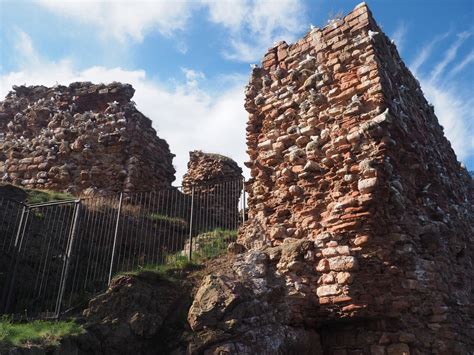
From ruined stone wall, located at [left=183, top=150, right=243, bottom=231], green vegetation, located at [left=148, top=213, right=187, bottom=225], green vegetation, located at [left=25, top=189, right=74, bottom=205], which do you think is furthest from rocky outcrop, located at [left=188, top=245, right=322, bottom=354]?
green vegetation, located at [left=25, top=189, right=74, bottom=205]

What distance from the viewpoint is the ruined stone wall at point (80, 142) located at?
38.2 feet

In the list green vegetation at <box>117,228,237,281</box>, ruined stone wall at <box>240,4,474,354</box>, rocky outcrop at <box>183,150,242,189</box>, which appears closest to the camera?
ruined stone wall at <box>240,4,474,354</box>

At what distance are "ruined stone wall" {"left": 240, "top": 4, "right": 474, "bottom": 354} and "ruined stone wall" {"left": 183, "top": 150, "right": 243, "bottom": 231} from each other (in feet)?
8.83

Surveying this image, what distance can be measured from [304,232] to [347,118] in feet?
5.73

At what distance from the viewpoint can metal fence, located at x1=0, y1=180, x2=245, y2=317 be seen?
21.3ft

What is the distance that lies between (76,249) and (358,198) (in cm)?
501

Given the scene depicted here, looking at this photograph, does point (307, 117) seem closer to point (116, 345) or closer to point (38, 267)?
point (116, 345)

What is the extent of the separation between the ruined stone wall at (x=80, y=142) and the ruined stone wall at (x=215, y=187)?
35.1 inches

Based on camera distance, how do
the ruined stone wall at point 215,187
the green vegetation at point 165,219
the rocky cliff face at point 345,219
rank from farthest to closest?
the ruined stone wall at point 215,187 < the green vegetation at point 165,219 < the rocky cliff face at point 345,219

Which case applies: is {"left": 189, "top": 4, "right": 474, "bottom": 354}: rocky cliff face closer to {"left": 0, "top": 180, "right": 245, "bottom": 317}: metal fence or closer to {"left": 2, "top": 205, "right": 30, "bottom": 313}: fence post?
{"left": 0, "top": 180, "right": 245, "bottom": 317}: metal fence

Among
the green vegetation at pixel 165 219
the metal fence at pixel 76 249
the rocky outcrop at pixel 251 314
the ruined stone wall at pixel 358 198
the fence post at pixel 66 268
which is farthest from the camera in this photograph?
the green vegetation at pixel 165 219

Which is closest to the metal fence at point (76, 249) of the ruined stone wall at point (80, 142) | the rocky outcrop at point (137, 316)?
the rocky outcrop at point (137, 316)

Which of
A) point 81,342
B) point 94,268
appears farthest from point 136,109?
point 81,342

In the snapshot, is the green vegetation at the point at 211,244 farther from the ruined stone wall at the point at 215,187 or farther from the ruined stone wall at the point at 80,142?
the ruined stone wall at the point at 80,142
